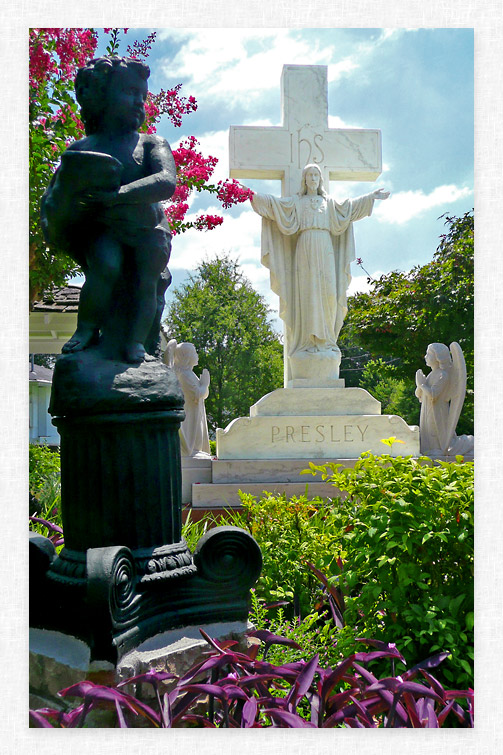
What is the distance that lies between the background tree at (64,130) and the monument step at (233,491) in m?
2.82

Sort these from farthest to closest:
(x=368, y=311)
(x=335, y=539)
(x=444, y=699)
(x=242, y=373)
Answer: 1. (x=242, y=373)
2. (x=368, y=311)
3. (x=335, y=539)
4. (x=444, y=699)

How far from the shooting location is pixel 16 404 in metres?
2.32

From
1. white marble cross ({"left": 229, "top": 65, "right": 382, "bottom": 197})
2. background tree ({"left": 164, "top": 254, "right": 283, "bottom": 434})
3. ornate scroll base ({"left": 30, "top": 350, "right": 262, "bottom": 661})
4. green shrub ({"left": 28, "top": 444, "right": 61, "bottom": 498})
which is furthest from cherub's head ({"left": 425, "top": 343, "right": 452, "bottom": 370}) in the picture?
background tree ({"left": 164, "top": 254, "right": 283, "bottom": 434})

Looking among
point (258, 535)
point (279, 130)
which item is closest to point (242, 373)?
point (279, 130)

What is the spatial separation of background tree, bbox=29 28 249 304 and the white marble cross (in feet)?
4.31

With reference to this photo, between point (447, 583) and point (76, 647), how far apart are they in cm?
163

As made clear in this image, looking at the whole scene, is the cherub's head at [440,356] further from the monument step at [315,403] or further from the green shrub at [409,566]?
the green shrub at [409,566]

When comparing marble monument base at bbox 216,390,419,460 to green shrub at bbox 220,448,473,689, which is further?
marble monument base at bbox 216,390,419,460

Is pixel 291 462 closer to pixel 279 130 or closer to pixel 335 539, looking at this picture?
pixel 335 539

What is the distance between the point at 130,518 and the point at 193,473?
3979 millimetres

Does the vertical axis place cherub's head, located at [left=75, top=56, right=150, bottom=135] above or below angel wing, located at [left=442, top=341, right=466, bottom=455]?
above

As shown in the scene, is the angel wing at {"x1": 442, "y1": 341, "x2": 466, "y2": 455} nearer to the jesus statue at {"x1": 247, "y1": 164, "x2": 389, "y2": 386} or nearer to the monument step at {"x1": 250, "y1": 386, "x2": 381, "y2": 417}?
the monument step at {"x1": 250, "y1": 386, "x2": 381, "y2": 417}

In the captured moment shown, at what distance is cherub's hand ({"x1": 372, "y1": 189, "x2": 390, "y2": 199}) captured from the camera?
733 centimetres

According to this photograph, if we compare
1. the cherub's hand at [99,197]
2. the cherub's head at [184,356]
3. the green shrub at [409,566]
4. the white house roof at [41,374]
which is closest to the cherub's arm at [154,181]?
the cherub's hand at [99,197]
